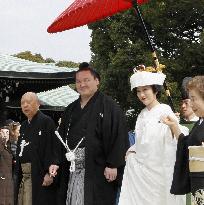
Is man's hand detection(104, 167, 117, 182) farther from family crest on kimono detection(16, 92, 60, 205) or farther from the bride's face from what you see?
family crest on kimono detection(16, 92, 60, 205)

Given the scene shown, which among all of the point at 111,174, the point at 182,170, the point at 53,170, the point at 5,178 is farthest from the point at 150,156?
the point at 5,178

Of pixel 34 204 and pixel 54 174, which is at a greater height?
pixel 54 174

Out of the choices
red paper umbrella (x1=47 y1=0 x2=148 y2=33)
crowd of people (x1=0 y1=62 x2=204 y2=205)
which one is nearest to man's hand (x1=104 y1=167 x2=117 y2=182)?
crowd of people (x1=0 y1=62 x2=204 y2=205)

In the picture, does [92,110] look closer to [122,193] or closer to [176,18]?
[122,193]

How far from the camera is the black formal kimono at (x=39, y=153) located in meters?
5.27

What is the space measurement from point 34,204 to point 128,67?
48.0 feet

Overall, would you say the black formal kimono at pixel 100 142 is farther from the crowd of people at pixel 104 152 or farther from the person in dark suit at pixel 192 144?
the person in dark suit at pixel 192 144

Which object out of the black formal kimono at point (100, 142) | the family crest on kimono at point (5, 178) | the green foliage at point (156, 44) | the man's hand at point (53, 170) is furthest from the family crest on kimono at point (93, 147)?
the green foliage at point (156, 44)

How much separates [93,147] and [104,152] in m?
0.12

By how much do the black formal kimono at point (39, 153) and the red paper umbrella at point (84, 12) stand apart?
1023 mm

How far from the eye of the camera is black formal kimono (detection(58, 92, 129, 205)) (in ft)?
15.3

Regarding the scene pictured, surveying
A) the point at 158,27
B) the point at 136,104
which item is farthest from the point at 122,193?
the point at 158,27

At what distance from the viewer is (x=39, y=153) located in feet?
17.9

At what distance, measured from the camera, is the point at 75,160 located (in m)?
4.71
